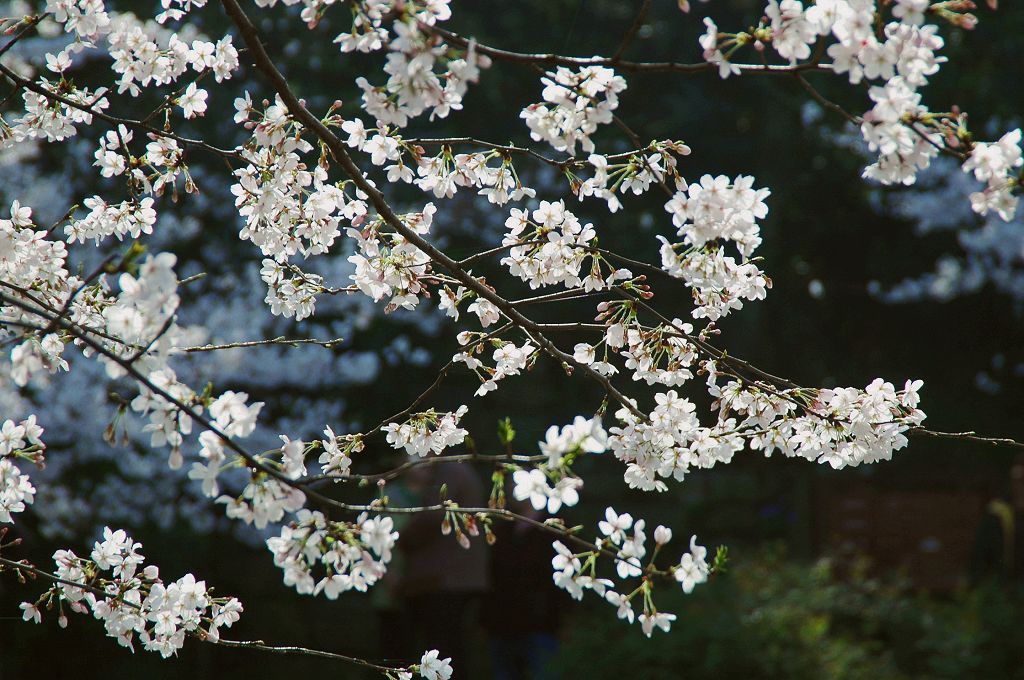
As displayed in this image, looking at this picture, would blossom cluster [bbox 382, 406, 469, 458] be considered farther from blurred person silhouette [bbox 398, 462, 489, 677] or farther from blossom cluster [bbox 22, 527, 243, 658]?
blurred person silhouette [bbox 398, 462, 489, 677]

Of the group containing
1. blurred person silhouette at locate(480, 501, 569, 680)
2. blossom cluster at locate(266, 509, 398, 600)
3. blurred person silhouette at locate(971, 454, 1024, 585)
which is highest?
blurred person silhouette at locate(971, 454, 1024, 585)

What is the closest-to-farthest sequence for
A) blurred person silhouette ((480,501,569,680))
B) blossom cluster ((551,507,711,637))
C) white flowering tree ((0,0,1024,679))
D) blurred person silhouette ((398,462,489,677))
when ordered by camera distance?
white flowering tree ((0,0,1024,679))
blossom cluster ((551,507,711,637))
blurred person silhouette ((398,462,489,677))
blurred person silhouette ((480,501,569,680))

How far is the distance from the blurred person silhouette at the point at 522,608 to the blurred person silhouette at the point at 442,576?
0.59 feet

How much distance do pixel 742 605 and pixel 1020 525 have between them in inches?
160

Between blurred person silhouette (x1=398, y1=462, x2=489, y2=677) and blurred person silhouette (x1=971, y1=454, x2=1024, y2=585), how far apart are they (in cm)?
462

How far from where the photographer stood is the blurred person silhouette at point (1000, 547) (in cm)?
750

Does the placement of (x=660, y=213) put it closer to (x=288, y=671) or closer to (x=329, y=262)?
(x=329, y=262)

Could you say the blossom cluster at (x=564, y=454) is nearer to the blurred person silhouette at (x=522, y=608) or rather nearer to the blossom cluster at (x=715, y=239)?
the blossom cluster at (x=715, y=239)

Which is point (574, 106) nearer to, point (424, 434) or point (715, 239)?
point (715, 239)

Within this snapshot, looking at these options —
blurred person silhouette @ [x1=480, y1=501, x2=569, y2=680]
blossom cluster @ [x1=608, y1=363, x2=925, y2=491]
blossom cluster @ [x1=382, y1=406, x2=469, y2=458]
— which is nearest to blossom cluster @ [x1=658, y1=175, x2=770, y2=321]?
blossom cluster @ [x1=608, y1=363, x2=925, y2=491]

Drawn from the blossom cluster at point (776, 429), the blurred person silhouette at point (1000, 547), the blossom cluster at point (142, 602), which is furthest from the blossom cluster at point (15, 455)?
the blurred person silhouette at point (1000, 547)

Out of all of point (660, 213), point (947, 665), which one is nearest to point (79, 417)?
point (660, 213)

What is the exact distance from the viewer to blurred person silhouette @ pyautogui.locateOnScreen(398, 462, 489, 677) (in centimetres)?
457

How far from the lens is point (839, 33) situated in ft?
4.68
